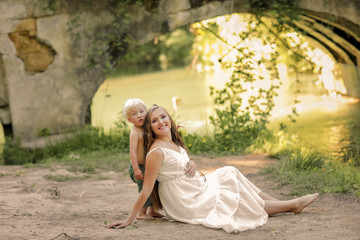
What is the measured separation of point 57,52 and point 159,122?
12.8 ft

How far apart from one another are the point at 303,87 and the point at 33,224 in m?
10.7

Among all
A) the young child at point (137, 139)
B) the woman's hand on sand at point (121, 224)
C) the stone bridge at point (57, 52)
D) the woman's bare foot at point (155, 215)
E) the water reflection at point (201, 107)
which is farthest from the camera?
the water reflection at point (201, 107)

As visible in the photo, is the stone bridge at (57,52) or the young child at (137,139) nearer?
the young child at (137,139)

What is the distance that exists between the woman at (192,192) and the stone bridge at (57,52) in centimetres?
370

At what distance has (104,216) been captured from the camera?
13.1 ft

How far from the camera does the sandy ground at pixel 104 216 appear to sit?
10.8 ft

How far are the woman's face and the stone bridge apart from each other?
12.0ft

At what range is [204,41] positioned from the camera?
37.2ft

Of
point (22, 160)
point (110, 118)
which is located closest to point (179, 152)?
point (22, 160)

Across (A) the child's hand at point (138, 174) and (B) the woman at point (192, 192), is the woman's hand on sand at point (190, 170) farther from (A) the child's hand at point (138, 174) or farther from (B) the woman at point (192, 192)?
(A) the child's hand at point (138, 174)

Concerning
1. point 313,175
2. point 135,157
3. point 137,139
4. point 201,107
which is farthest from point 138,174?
point 201,107

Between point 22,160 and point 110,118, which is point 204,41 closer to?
point 110,118

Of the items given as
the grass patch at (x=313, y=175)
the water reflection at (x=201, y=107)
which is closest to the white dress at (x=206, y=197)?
the grass patch at (x=313, y=175)

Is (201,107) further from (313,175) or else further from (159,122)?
(159,122)
